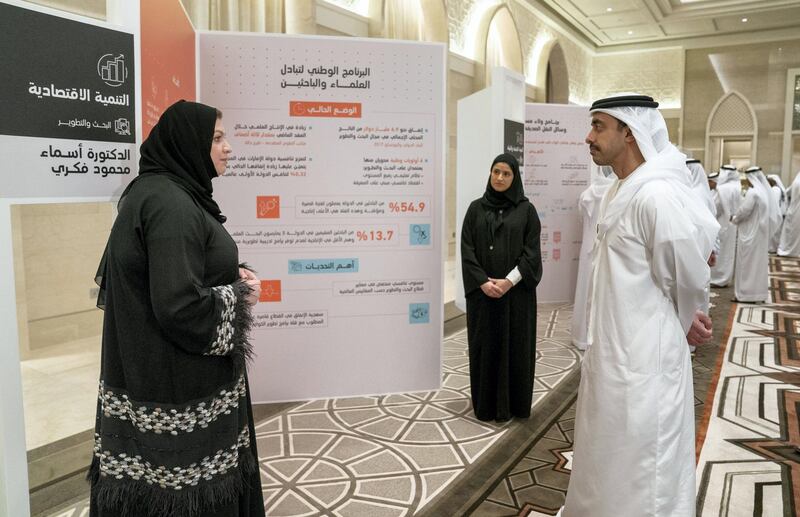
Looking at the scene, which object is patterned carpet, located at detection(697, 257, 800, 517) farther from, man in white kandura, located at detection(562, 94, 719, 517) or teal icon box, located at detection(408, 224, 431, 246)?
teal icon box, located at detection(408, 224, 431, 246)

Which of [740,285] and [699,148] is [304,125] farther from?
[699,148]

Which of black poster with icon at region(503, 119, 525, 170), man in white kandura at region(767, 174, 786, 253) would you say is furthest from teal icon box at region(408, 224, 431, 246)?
man in white kandura at region(767, 174, 786, 253)

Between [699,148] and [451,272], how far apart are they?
28.9 feet

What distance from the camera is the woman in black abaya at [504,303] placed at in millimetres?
3164

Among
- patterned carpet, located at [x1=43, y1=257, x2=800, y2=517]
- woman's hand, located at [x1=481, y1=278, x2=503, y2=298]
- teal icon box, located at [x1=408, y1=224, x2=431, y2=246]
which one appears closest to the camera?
patterned carpet, located at [x1=43, y1=257, x2=800, y2=517]

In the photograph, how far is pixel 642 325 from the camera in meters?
1.75

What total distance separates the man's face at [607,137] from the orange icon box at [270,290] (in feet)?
6.41

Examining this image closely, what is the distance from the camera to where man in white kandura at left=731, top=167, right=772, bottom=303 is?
6559 mm

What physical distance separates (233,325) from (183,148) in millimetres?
493

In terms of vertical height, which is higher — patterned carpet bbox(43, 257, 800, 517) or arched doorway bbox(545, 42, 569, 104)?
arched doorway bbox(545, 42, 569, 104)

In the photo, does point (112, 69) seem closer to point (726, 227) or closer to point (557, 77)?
point (726, 227)

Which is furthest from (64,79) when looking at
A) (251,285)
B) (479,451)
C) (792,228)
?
(792,228)

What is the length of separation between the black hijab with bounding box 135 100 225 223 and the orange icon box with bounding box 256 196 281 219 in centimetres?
160

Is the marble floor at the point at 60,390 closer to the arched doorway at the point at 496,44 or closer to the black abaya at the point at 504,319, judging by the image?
the black abaya at the point at 504,319
